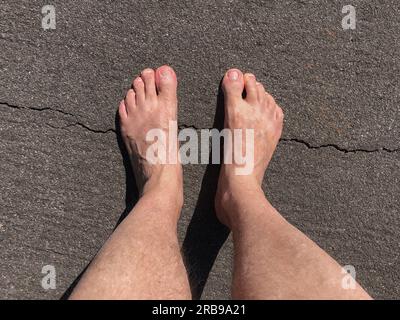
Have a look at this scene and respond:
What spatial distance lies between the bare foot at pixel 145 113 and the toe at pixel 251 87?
34cm

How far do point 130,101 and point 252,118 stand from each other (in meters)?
0.59

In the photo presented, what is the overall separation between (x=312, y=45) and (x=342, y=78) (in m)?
0.21

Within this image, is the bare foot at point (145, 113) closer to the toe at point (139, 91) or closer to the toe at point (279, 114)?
the toe at point (139, 91)

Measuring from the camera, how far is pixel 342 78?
2141 millimetres

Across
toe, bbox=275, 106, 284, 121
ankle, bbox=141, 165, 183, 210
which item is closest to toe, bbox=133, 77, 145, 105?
ankle, bbox=141, 165, 183, 210

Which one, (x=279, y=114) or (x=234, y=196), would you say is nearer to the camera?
(x=234, y=196)

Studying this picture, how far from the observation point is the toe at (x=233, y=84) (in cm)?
208

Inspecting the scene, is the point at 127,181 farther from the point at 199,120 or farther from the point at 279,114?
the point at 279,114

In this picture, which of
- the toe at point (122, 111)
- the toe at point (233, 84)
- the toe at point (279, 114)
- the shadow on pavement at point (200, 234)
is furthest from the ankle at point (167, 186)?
the toe at point (279, 114)

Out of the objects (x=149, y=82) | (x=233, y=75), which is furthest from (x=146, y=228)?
(x=233, y=75)

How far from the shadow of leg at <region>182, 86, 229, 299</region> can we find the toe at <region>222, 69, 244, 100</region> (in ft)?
0.17

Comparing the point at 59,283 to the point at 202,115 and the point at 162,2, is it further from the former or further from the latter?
the point at 162,2

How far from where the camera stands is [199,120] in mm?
2115

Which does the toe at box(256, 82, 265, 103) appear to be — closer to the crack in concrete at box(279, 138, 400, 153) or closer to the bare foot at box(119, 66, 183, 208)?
the crack in concrete at box(279, 138, 400, 153)
